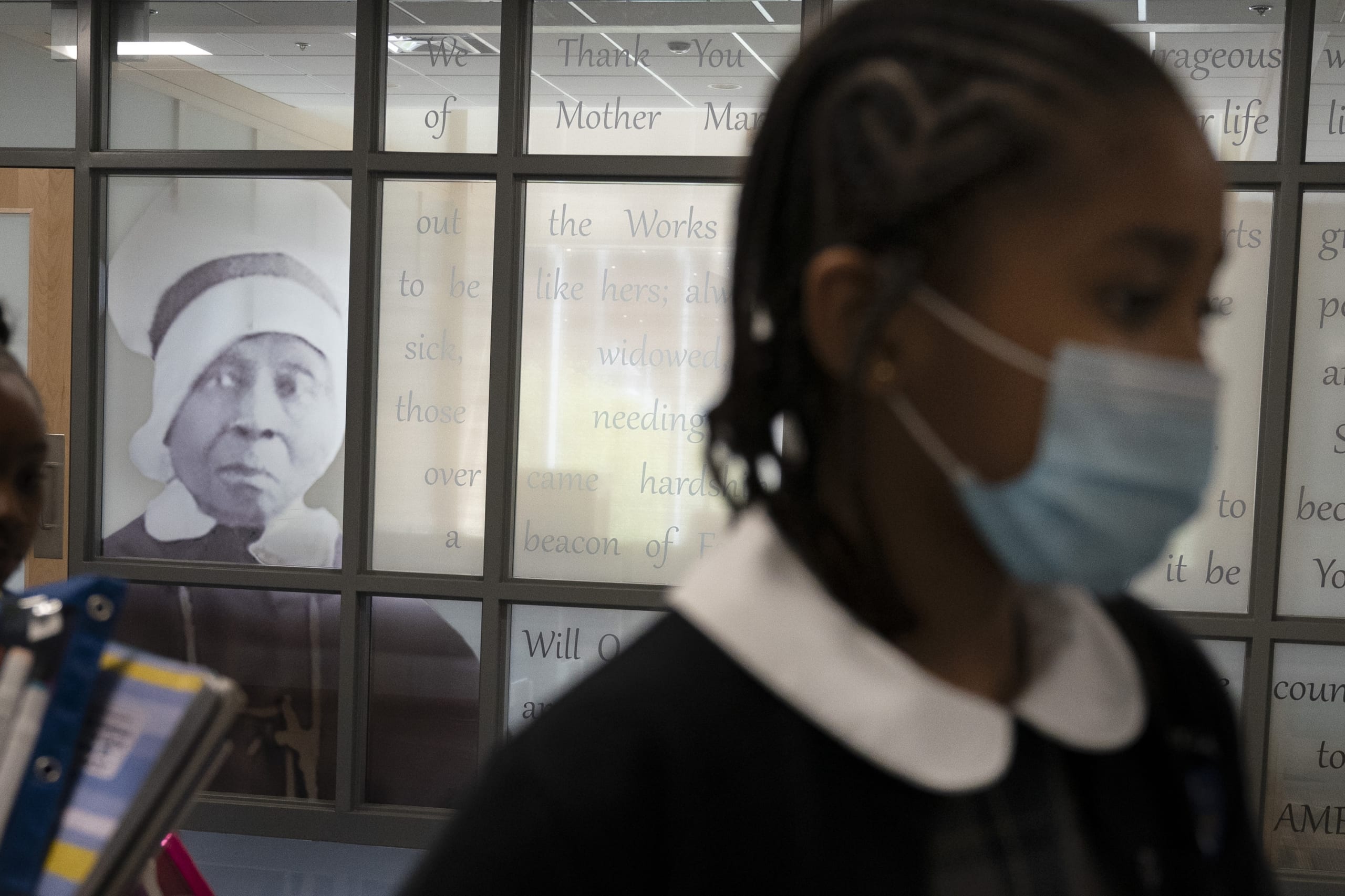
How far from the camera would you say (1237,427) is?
3404 millimetres

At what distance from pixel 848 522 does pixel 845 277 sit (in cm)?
13

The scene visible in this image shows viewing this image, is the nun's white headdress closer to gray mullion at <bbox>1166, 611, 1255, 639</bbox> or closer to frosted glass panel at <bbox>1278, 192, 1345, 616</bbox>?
gray mullion at <bbox>1166, 611, 1255, 639</bbox>

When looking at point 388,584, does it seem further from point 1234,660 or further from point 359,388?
point 1234,660

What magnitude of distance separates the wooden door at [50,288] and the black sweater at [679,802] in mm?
3795

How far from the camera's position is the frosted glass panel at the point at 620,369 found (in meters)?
3.65

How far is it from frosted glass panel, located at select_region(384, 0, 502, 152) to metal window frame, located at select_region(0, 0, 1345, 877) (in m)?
0.05

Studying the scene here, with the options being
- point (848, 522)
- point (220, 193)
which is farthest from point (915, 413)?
point (220, 193)

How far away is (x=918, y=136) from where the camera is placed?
55 cm

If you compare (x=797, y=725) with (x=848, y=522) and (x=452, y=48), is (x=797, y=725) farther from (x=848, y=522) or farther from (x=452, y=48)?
(x=452, y=48)

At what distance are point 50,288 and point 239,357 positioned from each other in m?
0.69

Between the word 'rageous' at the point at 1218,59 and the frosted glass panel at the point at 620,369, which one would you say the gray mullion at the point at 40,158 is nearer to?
the frosted glass panel at the point at 620,369

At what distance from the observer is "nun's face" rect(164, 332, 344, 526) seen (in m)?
3.76

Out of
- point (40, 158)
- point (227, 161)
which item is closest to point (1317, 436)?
point (227, 161)

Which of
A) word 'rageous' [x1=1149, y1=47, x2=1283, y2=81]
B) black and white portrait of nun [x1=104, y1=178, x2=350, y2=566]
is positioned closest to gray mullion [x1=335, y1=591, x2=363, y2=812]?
black and white portrait of nun [x1=104, y1=178, x2=350, y2=566]
